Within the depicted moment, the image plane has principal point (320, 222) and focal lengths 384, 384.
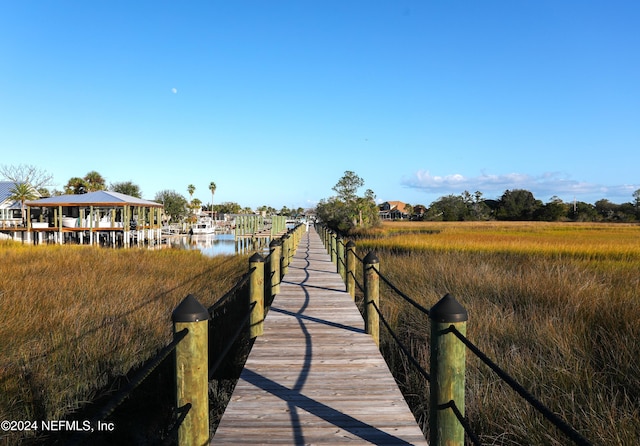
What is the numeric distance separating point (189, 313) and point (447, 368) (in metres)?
1.71

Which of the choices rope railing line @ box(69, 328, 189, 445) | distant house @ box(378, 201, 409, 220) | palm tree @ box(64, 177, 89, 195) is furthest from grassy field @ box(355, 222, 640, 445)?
distant house @ box(378, 201, 409, 220)

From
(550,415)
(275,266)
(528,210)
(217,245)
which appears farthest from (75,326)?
(528,210)

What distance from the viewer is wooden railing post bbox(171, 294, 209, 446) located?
2.48 metres

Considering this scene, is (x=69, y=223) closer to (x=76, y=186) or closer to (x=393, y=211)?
(x=76, y=186)

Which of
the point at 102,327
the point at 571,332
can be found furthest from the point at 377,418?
the point at 102,327

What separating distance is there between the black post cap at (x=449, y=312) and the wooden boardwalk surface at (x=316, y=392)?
1.13 metres

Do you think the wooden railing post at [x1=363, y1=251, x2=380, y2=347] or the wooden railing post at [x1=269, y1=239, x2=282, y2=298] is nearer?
the wooden railing post at [x1=363, y1=251, x2=380, y2=347]

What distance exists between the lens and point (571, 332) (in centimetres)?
513

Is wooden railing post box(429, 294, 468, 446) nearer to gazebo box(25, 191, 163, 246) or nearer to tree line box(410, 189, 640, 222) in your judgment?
gazebo box(25, 191, 163, 246)

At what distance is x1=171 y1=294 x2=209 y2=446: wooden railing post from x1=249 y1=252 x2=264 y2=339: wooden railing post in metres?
2.82

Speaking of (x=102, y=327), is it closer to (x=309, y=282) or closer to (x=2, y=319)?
(x=2, y=319)

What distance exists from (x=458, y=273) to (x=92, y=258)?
45.6 ft

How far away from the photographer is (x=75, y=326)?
6.40 m

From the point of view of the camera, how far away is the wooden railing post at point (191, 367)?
2.48 m
